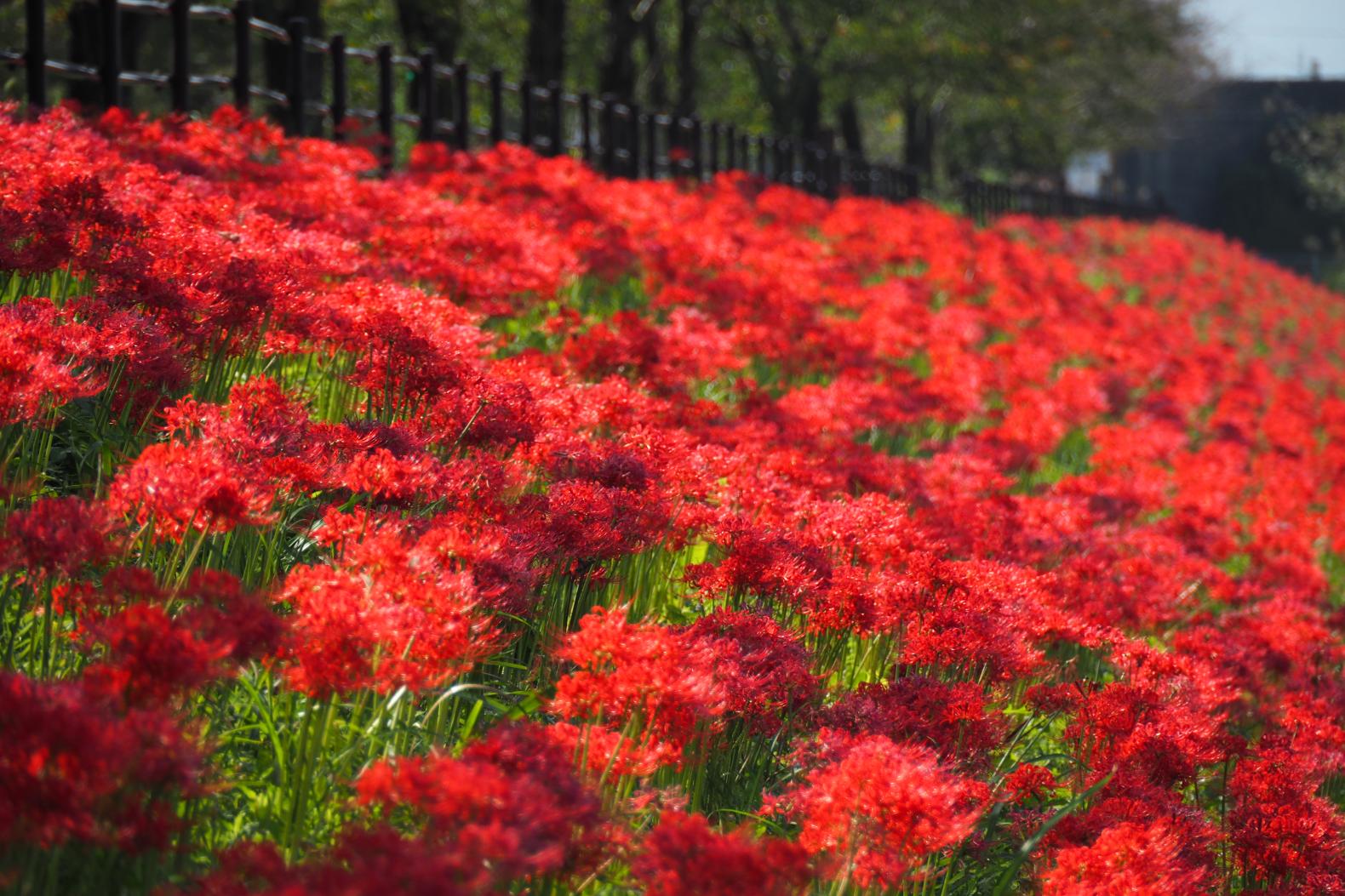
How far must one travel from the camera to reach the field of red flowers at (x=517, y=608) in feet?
6.69

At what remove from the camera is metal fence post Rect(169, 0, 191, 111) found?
27.2 feet

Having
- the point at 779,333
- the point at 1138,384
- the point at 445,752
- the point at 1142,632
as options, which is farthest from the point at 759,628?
the point at 1138,384

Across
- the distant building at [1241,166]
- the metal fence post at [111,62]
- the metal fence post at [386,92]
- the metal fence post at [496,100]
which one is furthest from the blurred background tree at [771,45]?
the distant building at [1241,166]

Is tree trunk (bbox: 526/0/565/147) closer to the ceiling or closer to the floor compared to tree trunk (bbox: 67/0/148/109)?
closer to the ceiling

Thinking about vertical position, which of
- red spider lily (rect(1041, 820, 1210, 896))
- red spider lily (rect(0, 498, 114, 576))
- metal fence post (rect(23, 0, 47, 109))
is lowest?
red spider lily (rect(1041, 820, 1210, 896))

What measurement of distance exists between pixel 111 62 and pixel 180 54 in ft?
2.86

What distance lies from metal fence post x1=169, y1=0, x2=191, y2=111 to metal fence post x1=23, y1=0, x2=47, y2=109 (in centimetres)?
109

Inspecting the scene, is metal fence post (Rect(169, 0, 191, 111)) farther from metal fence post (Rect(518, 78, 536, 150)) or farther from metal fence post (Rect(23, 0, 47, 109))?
metal fence post (Rect(518, 78, 536, 150))

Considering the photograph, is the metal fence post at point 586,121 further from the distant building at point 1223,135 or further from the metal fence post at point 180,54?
the distant building at point 1223,135

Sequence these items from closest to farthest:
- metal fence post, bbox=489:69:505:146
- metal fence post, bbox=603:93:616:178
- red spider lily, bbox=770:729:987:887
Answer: red spider lily, bbox=770:729:987:887 < metal fence post, bbox=489:69:505:146 < metal fence post, bbox=603:93:616:178

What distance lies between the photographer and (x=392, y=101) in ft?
35.4

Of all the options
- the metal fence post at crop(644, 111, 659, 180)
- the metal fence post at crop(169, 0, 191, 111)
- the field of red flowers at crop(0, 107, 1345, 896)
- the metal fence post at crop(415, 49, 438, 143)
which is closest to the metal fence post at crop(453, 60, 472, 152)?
the metal fence post at crop(415, 49, 438, 143)

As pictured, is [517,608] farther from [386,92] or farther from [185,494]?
[386,92]

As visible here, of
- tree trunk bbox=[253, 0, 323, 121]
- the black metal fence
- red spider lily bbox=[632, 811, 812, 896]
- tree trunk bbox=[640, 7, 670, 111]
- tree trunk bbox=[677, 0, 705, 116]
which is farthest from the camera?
tree trunk bbox=[677, 0, 705, 116]
